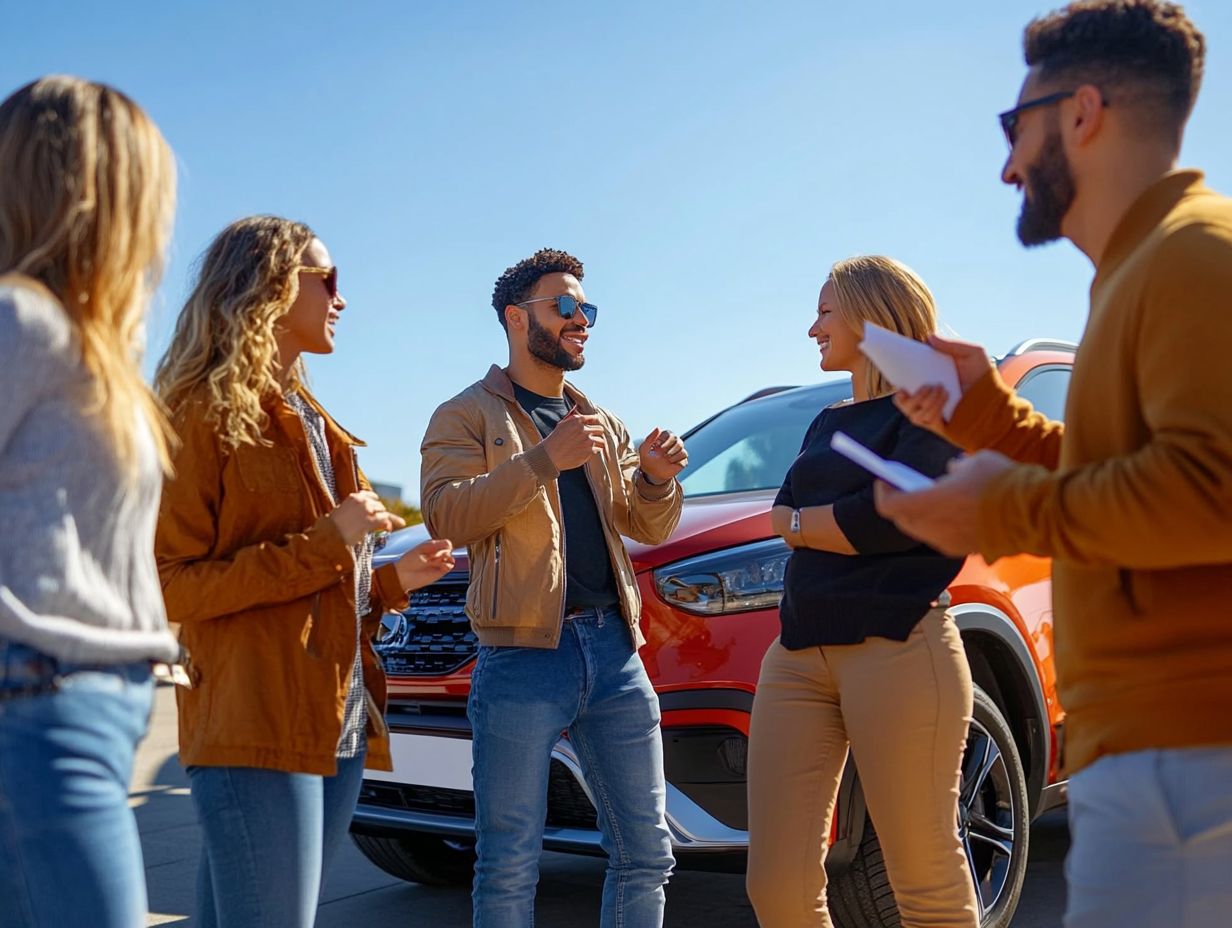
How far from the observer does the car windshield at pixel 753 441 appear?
4.78 m

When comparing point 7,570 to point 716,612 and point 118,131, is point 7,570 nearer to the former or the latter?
point 118,131

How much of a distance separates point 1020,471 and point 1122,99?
23.3 inches

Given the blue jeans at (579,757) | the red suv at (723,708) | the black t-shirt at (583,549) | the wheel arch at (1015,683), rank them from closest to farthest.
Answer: the blue jeans at (579,757) < the black t-shirt at (583,549) < the red suv at (723,708) < the wheel arch at (1015,683)

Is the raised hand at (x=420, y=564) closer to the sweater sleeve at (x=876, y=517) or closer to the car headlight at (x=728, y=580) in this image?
the sweater sleeve at (x=876, y=517)

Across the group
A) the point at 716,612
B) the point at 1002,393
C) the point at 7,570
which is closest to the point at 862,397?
the point at 716,612

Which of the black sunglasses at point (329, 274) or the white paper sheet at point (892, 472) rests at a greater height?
the black sunglasses at point (329, 274)

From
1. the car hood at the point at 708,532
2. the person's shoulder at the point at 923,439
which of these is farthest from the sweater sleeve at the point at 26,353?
the car hood at the point at 708,532

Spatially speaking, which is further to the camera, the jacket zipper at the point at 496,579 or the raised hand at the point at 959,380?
the jacket zipper at the point at 496,579

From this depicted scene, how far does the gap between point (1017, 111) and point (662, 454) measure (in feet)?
5.80

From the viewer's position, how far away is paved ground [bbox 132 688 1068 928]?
466 cm

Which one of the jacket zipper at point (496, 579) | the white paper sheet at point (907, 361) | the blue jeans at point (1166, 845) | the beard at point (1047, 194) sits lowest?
the blue jeans at point (1166, 845)

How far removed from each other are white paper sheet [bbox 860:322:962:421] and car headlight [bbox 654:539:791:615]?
1.61 meters

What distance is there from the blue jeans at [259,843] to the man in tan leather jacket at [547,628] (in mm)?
943

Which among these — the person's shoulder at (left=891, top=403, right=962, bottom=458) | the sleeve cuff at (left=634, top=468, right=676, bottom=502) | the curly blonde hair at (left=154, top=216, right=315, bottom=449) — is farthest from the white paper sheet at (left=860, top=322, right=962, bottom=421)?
the sleeve cuff at (left=634, top=468, right=676, bottom=502)
